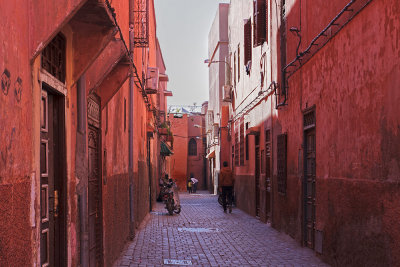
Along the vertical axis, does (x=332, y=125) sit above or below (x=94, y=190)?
above

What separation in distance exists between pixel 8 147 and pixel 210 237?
9.90 metres

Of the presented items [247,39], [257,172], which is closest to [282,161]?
[257,172]

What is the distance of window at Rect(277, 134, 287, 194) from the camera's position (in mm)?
12852

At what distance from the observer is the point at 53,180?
5.09 meters

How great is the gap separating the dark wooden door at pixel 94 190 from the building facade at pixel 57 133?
0.04 ft

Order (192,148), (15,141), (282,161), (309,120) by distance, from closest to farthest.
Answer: (15,141)
(309,120)
(282,161)
(192,148)

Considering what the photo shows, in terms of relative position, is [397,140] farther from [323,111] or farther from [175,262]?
[175,262]

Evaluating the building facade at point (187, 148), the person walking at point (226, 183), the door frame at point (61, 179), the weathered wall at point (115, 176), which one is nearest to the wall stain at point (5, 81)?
the door frame at point (61, 179)

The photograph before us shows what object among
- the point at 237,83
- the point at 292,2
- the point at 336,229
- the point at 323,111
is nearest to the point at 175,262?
the point at 336,229

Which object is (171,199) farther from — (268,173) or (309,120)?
(309,120)

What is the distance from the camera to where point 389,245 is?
6.21 metres

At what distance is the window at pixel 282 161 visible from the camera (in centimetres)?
1285

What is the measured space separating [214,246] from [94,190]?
13.7 feet

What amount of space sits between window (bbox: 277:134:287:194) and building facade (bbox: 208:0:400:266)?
0.08ft
